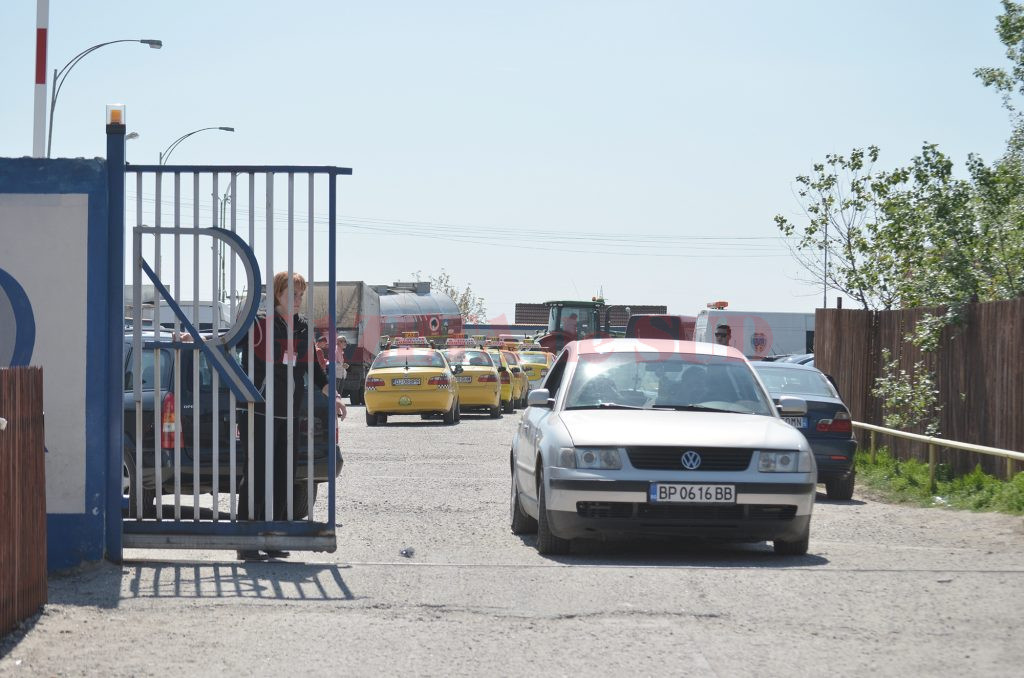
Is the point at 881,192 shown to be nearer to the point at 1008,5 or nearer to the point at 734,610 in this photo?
the point at 1008,5

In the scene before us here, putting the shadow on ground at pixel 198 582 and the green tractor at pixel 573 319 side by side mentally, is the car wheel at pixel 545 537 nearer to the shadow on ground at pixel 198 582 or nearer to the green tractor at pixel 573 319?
the shadow on ground at pixel 198 582

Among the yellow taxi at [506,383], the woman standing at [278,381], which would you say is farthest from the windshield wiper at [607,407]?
the yellow taxi at [506,383]

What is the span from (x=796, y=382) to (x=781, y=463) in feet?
22.8

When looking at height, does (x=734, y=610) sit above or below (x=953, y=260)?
below

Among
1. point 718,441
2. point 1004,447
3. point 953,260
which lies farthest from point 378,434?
point 718,441

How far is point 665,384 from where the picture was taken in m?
10.7

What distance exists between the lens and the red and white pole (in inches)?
560

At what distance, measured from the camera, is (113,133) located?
28.6 ft

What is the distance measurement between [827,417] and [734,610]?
778 cm

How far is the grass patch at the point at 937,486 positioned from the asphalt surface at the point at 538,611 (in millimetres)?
2081

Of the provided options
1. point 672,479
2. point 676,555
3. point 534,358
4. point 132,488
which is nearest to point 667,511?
point 672,479

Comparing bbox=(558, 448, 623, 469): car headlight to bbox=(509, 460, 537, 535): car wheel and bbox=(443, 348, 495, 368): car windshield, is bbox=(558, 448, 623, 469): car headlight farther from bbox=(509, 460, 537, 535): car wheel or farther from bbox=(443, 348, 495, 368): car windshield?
bbox=(443, 348, 495, 368): car windshield

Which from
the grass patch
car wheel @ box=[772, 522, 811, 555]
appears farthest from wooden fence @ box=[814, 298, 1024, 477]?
car wheel @ box=[772, 522, 811, 555]

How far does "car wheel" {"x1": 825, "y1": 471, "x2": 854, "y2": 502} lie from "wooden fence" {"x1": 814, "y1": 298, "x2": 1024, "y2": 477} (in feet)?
4.03
